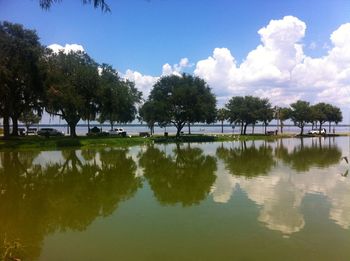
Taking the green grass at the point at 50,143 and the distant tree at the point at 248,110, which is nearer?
the green grass at the point at 50,143

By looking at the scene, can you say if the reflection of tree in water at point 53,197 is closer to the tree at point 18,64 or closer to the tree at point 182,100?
the tree at point 18,64

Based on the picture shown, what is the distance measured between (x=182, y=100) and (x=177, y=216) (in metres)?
64.8

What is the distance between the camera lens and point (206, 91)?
82.8 metres

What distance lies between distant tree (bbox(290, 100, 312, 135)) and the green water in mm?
95454

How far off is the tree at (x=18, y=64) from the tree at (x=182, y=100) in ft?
93.3

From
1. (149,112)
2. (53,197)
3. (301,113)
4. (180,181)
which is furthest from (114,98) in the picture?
(301,113)

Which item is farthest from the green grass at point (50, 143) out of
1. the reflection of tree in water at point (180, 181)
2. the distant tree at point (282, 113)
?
the distant tree at point (282, 113)

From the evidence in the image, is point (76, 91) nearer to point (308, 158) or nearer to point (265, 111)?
point (308, 158)

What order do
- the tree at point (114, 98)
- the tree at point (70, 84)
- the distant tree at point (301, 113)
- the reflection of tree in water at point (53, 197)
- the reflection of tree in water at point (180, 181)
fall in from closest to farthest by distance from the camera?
the reflection of tree in water at point (53, 197) < the reflection of tree in water at point (180, 181) < the tree at point (70, 84) < the tree at point (114, 98) < the distant tree at point (301, 113)

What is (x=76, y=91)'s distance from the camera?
205ft

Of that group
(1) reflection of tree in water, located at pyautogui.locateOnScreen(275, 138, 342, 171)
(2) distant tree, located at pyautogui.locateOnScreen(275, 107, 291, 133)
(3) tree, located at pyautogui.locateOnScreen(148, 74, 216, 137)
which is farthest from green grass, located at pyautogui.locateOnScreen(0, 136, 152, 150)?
(2) distant tree, located at pyautogui.locateOnScreen(275, 107, 291, 133)

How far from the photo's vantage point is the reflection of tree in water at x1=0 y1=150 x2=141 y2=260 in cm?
1293

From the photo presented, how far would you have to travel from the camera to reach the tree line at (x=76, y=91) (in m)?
50.7

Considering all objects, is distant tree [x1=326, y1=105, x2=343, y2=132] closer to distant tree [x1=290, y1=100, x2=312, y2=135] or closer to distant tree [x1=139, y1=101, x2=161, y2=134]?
distant tree [x1=290, y1=100, x2=312, y2=135]
